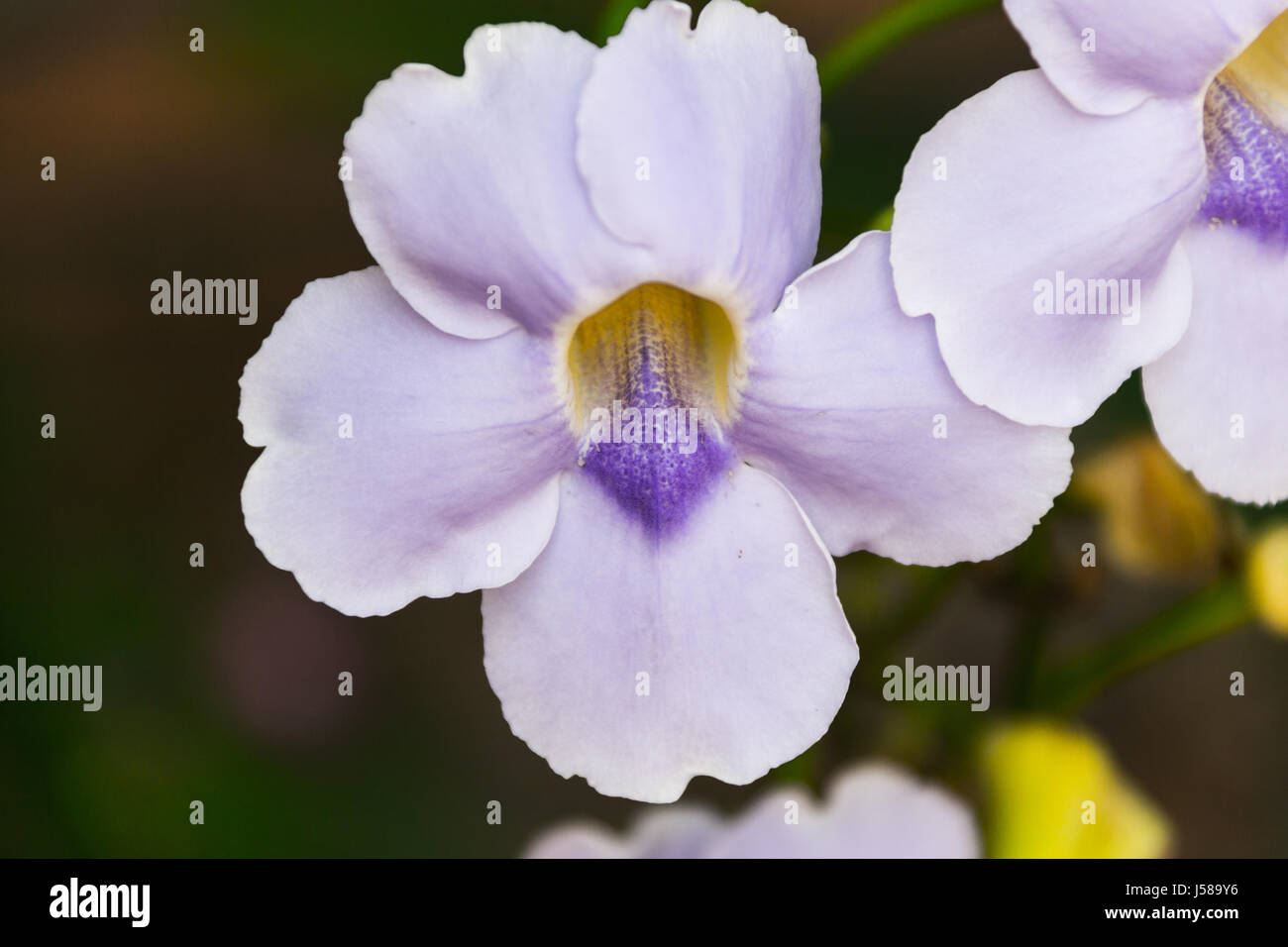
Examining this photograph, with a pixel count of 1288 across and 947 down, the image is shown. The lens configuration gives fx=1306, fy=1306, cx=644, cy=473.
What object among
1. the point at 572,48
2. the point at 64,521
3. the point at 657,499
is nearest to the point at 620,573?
the point at 657,499

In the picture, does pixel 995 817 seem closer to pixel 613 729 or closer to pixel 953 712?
pixel 953 712

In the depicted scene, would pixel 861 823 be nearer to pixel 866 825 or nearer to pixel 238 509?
pixel 866 825

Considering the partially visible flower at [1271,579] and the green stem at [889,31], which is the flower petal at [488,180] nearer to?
the green stem at [889,31]

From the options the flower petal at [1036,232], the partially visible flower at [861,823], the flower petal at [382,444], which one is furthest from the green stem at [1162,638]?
the flower petal at [382,444]

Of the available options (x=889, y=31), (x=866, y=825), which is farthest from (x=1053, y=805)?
(x=889, y=31)

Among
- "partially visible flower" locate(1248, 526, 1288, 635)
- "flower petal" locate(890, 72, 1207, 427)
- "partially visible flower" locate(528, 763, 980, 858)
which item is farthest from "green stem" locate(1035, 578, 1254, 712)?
"flower petal" locate(890, 72, 1207, 427)

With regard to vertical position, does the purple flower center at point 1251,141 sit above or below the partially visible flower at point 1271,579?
above

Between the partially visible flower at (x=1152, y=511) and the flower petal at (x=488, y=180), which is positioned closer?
the flower petal at (x=488, y=180)
